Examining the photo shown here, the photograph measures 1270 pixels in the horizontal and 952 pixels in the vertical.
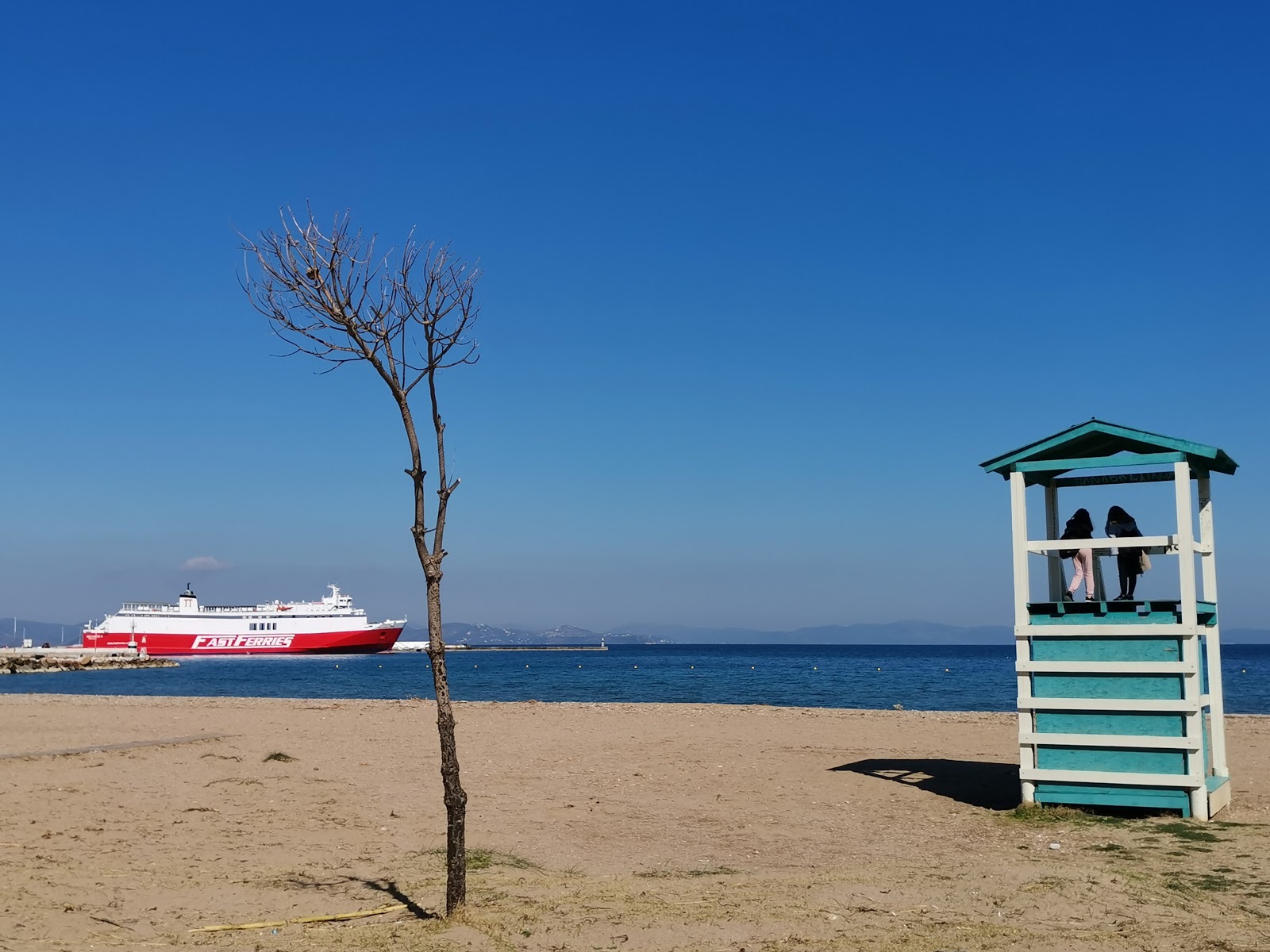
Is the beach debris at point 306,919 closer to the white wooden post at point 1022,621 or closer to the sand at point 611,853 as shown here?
the sand at point 611,853

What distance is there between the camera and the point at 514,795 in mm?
12391

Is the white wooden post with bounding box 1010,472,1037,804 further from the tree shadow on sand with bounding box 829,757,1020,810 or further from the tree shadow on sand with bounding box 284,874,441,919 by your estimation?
the tree shadow on sand with bounding box 284,874,441,919

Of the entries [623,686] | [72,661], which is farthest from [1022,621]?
[72,661]

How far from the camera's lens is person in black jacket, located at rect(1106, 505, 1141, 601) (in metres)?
11.4

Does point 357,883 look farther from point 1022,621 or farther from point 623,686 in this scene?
point 623,686

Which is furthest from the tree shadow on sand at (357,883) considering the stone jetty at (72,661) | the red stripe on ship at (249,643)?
the red stripe on ship at (249,643)

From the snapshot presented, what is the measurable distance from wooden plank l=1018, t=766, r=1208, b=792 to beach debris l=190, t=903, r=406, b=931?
21.6 ft

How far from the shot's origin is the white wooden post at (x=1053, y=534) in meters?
12.2

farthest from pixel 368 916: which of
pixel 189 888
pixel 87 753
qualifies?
pixel 87 753

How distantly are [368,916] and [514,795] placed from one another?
5.36 metres

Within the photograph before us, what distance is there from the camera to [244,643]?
110 m

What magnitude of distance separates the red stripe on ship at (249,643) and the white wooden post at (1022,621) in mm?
105216

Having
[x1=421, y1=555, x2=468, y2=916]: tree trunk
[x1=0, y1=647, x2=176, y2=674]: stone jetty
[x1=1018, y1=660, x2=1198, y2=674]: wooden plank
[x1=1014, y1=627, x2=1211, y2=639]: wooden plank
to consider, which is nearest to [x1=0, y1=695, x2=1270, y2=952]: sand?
[x1=421, y1=555, x2=468, y2=916]: tree trunk

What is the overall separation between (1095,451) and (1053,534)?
117 centimetres
